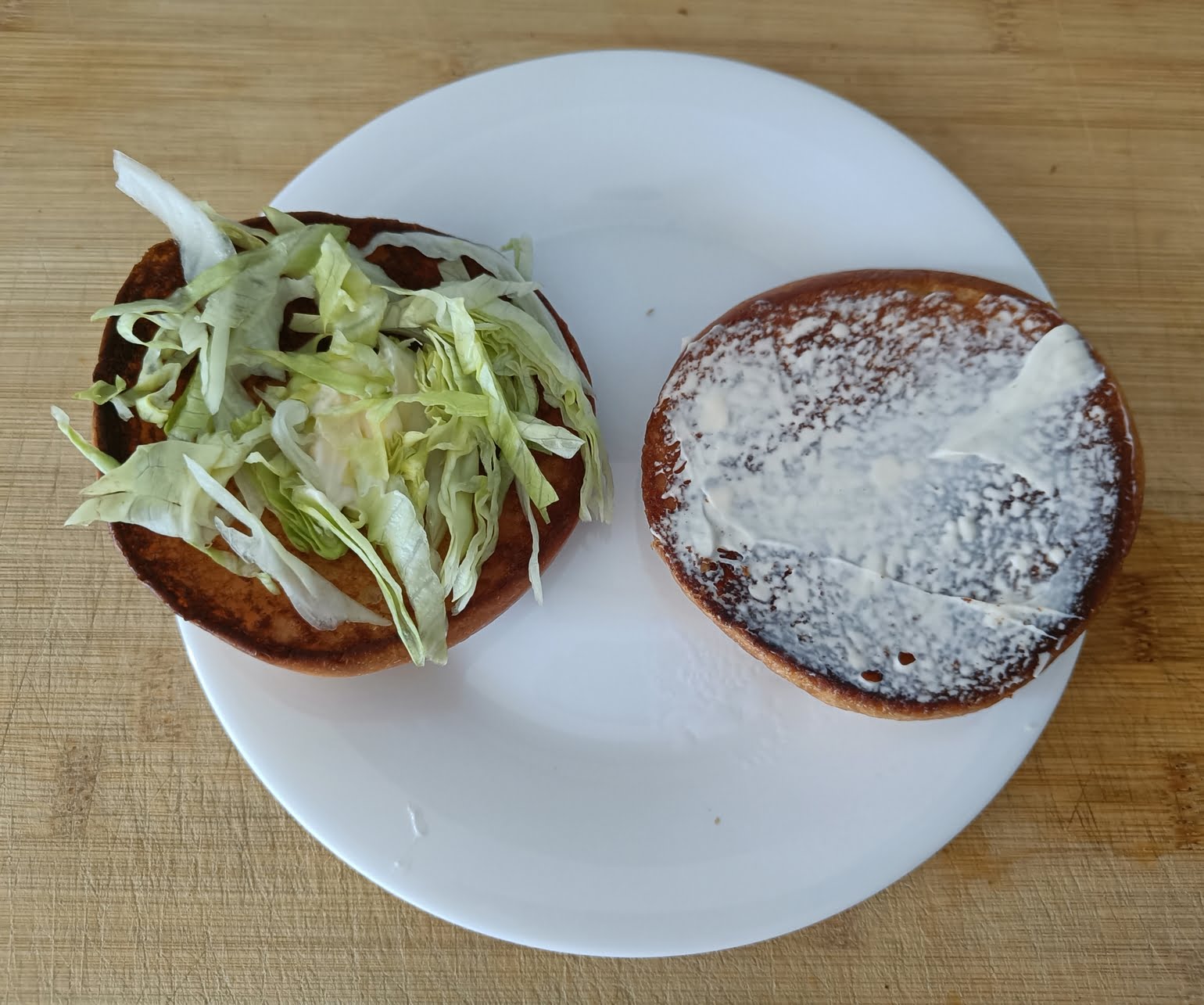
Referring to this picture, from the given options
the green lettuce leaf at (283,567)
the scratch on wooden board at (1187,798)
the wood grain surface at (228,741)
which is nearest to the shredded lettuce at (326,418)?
the green lettuce leaf at (283,567)

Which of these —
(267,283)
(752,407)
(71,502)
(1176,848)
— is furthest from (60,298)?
(1176,848)

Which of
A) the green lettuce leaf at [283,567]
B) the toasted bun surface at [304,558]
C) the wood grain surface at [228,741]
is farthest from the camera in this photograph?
the wood grain surface at [228,741]

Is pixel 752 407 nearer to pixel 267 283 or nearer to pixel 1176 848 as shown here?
pixel 267 283

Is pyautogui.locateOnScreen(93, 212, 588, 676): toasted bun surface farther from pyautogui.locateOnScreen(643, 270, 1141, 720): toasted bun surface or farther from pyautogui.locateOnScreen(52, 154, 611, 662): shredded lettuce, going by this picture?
pyautogui.locateOnScreen(643, 270, 1141, 720): toasted bun surface

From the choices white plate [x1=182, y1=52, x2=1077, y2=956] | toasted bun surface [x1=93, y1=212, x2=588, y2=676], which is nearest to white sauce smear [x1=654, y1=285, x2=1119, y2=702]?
white plate [x1=182, y1=52, x2=1077, y2=956]

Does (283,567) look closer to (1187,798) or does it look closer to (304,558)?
(304,558)

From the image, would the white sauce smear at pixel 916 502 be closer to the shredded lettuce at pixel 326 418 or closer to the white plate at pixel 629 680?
the white plate at pixel 629 680
